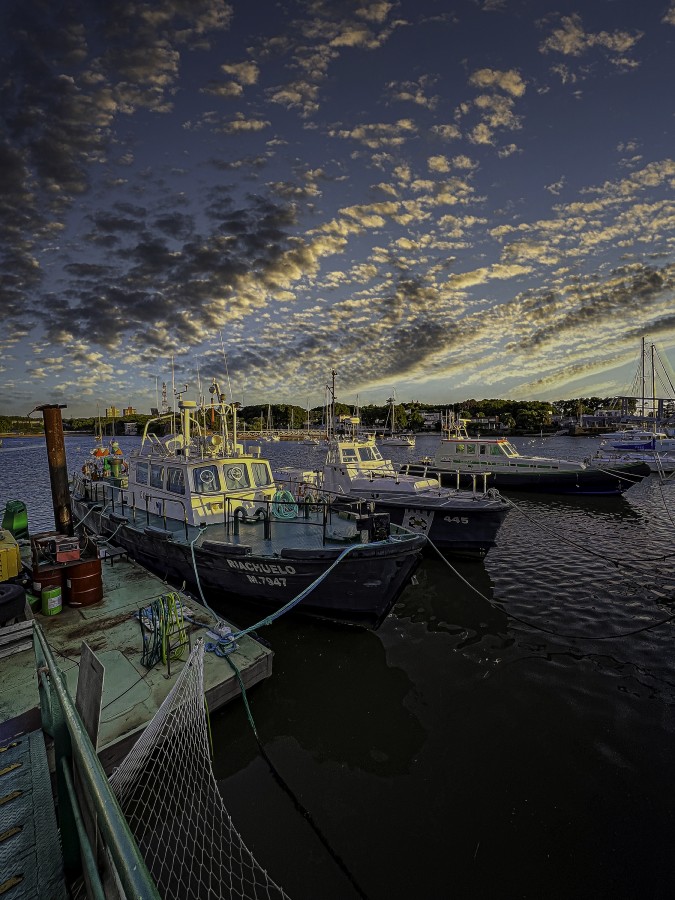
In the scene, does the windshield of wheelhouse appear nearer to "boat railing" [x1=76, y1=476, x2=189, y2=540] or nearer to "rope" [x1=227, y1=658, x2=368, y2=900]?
"boat railing" [x1=76, y1=476, x2=189, y2=540]

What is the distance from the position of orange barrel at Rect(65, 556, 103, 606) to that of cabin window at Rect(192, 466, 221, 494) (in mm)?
3580

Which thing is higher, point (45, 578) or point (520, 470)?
point (45, 578)

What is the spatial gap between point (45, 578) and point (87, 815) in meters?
8.07

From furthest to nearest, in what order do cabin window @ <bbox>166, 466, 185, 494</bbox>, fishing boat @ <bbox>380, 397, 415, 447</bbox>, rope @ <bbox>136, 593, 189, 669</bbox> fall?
fishing boat @ <bbox>380, 397, 415, 447</bbox> < cabin window @ <bbox>166, 466, 185, 494</bbox> < rope @ <bbox>136, 593, 189, 669</bbox>

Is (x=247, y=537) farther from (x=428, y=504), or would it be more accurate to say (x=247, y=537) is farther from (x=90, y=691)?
(x=90, y=691)

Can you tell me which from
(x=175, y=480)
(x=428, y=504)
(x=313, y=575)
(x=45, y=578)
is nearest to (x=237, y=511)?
(x=175, y=480)

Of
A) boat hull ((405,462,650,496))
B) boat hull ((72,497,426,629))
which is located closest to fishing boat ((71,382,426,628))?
boat hull ((72,497,426,629))

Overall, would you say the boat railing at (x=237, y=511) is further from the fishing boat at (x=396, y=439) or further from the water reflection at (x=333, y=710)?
the fishing boat at (x=396, y=439)

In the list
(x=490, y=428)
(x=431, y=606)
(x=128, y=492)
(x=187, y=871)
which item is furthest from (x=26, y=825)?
(x=490, y=428)

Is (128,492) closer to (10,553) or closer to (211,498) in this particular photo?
(211,498)

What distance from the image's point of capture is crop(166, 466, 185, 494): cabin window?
1265 centimetres

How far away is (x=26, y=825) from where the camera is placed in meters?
3.41

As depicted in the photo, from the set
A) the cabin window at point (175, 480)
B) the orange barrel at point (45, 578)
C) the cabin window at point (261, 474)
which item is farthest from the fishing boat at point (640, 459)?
the orange barrel at point (45, 578)

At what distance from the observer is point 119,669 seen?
690cm
